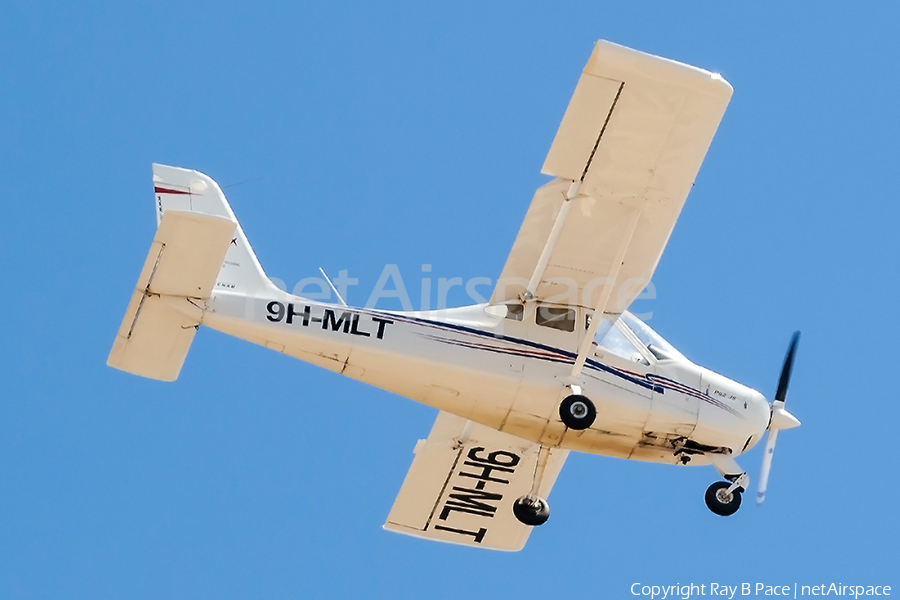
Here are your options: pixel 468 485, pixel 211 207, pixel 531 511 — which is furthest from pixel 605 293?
pixel 211 207

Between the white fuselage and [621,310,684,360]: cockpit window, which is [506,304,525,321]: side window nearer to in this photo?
the white fuselage

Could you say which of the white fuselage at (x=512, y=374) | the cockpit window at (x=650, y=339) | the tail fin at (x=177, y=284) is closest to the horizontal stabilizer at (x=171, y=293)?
the tail fin at (x=177, y=284)

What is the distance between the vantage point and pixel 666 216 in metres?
13.6

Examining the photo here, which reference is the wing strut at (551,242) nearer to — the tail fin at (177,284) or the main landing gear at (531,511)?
the main landing gear at (531,511)

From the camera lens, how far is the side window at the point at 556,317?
561 inches

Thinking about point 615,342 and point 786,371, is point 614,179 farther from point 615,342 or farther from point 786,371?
point 786,371

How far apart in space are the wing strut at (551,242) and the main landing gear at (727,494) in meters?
2.70

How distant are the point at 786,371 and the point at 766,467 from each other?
3.75ft

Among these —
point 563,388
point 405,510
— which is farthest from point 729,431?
point 405,510

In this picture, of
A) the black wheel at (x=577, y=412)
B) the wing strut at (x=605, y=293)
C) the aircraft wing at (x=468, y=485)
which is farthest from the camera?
the aircraft wing at (x=468, y=485)

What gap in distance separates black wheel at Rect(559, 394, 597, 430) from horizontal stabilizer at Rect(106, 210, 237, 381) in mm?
3525

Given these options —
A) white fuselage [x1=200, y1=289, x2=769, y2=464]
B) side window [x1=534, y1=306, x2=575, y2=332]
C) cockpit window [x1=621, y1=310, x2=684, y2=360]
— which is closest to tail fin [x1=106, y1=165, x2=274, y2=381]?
white fuselage [x1=200, y1=289, x2=769, y2=464]

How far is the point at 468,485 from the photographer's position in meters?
16.7

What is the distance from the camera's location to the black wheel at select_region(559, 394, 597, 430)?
13.7 metres
